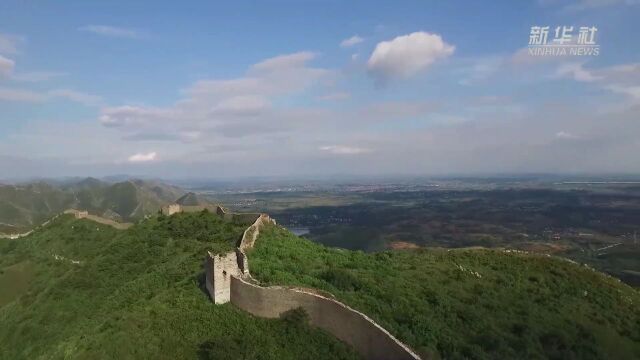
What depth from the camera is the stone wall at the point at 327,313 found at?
61.2 feet

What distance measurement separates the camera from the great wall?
61.8 feet

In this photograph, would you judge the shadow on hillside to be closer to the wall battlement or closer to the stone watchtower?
the wall battlement

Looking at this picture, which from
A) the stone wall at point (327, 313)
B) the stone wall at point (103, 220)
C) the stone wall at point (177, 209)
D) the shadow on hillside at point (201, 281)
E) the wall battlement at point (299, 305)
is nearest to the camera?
the stone wall at point (327, 313)

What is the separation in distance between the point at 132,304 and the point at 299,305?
983 cm

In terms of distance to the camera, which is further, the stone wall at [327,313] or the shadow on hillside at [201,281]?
the shadow on hillside at [201,281]

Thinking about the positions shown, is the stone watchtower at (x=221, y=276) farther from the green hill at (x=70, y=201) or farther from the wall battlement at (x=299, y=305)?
the green hill at (x=70, y=201)

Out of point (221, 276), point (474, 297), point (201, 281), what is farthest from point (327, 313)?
point (474, 297)

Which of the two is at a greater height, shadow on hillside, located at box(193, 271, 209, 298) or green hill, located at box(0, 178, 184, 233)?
shadow on hillside, located at box(193, 271, 209, 298)

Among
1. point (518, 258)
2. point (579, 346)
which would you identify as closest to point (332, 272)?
point (579, 346)

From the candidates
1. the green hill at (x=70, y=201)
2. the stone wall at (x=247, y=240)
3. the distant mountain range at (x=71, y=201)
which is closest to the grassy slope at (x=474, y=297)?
the stone wall at (x=247, y=240)

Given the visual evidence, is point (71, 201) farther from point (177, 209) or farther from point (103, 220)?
point (177, 209)

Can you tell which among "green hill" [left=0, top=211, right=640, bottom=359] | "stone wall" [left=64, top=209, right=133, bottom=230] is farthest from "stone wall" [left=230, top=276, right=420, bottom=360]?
"stone wall" [left=64, top=209, right=133, bottom=230]

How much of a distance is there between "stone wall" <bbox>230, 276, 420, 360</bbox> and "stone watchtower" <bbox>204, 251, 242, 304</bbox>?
0.95 ft

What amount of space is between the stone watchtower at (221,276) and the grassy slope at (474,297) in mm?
1896
